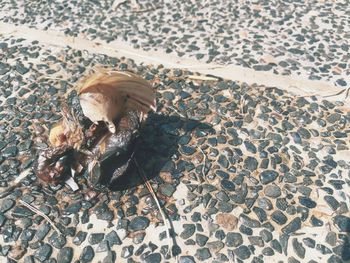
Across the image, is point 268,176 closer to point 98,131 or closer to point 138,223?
point 138,223

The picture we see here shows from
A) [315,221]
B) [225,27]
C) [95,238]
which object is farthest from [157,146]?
[225,27]

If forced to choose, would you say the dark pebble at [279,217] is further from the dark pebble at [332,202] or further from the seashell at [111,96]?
the seashell at [111,96]

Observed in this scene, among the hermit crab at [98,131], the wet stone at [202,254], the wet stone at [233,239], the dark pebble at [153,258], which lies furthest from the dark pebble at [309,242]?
the hermit crab at [98,131]

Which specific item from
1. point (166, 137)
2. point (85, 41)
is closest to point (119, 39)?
point (85, 41)

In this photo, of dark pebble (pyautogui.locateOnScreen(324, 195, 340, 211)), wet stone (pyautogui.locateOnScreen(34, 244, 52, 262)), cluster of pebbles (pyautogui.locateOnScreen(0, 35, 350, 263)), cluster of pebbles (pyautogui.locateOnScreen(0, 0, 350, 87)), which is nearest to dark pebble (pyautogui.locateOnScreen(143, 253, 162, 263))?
cluster of pebbles (pyautogui.locateOnScreen(0, 35, 350, 263))

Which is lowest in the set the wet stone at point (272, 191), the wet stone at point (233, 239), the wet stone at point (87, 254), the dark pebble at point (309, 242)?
the dark pebble at point (309, 242)
